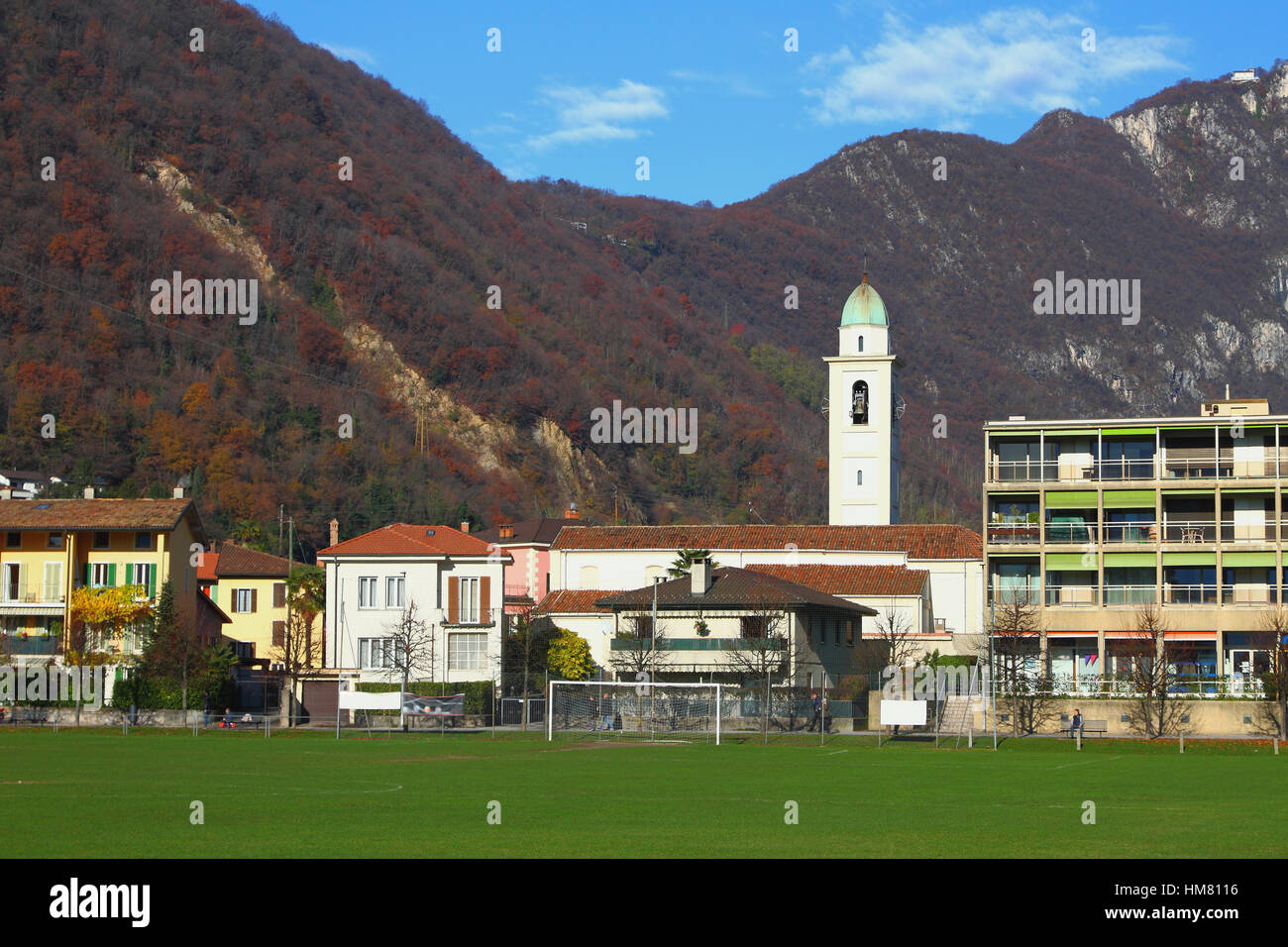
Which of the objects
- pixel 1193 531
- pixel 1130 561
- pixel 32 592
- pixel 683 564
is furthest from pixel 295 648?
pixel 1193 531

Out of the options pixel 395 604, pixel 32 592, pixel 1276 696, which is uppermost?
pixel 32 592

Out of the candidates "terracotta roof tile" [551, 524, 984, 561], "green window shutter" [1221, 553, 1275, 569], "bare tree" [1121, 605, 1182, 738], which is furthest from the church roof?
"bare tree" [1121, 605, 1182, 738]

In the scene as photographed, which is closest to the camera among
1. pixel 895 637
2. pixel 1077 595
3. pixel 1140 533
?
pixel 1077 595

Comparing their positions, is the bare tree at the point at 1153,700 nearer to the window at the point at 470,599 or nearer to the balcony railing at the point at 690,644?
the balcony railing at the point at 690,644

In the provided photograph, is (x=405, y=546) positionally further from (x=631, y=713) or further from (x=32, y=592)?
(x=631, y=713)

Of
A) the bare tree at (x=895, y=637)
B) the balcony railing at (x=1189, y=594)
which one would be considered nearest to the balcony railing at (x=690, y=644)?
the bare tree at (x=895, y=637)
